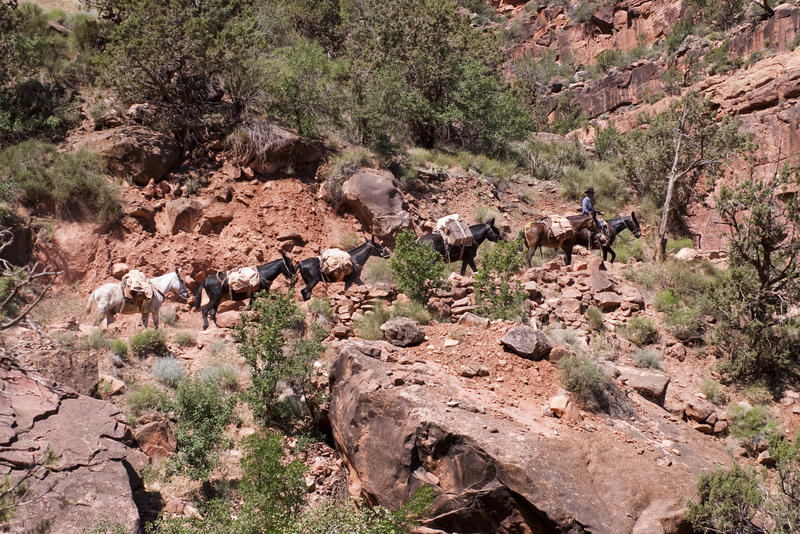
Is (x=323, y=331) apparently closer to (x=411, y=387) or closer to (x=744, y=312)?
(x=411, y=387)

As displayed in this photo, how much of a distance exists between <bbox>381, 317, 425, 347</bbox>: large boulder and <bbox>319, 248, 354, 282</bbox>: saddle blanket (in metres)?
5.17

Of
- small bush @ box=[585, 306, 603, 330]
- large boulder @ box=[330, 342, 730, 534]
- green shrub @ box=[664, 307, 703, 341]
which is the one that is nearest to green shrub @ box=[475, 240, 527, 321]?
small bush @ box=[585, 306, 603, 330]

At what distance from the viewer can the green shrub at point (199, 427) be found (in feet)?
29.2

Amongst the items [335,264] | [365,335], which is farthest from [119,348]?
[335,264]

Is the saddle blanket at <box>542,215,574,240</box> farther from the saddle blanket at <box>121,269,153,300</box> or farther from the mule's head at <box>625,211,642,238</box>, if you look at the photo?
the saddle blanket at <box>121,269,153,300</box>

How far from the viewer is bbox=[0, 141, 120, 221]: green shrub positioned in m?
16.3

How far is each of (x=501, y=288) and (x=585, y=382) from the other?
11.4ft

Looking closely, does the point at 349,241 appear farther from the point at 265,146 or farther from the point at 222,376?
the point at 222,376

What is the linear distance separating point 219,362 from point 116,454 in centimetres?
406

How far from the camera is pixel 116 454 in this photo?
26.6 ft

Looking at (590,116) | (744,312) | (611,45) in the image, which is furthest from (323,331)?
(611,45)

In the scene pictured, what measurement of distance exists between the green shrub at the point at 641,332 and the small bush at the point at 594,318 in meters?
0.61

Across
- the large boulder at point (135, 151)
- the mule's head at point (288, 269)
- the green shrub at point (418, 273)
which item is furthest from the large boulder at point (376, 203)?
the large boulder at point (135, 151)

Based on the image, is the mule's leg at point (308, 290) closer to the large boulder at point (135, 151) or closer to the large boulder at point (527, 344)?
the large boulder at point (135, 151)
